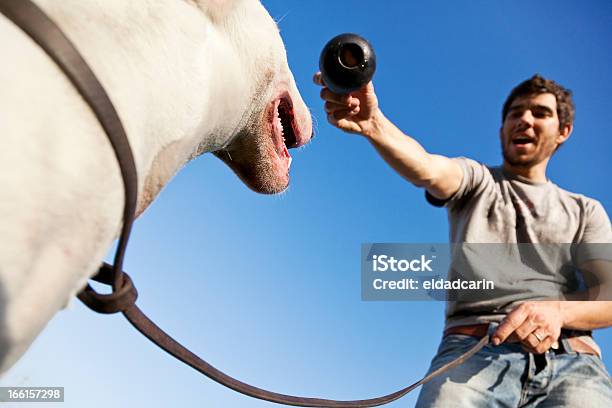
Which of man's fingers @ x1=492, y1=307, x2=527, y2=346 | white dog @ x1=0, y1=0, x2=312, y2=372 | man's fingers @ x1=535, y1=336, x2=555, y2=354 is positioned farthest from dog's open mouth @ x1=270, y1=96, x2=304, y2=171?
man's fingers @ x1=535, y1=336, x2=555, y2=354

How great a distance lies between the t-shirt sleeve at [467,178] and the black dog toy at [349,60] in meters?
0.80

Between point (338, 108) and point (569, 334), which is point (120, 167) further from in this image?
point (569, 334)

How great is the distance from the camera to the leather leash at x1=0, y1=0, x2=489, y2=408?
0.72 m

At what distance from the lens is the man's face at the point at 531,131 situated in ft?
8.78

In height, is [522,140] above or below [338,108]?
above

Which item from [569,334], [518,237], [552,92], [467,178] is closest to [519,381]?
[569,334]

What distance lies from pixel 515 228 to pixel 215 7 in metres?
1.81

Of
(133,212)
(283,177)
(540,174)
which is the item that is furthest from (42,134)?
(540,174)

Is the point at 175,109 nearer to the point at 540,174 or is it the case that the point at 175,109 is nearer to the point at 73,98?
the point at 73,98

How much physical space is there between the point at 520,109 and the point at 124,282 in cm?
240

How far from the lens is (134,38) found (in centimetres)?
86

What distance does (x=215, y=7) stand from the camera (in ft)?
3.52

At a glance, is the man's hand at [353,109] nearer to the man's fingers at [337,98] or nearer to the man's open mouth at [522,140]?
the man's fingers at [337,98]

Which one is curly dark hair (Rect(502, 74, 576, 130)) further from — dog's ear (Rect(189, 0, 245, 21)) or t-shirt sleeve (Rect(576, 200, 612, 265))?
dog's ear (Rect(189, 0, 245, 21))
